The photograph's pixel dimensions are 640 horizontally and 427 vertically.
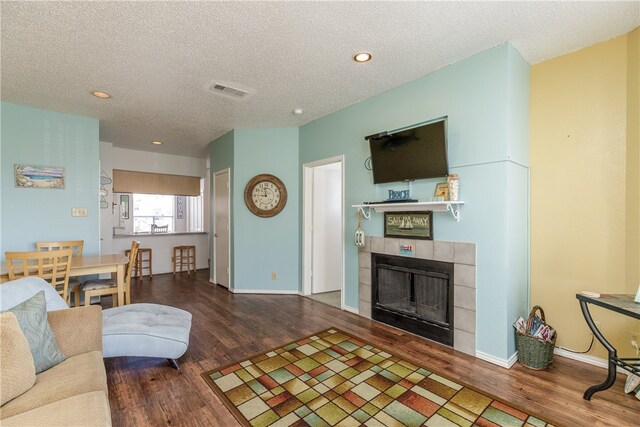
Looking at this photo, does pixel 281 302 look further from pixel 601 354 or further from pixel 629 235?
pixel 629 235

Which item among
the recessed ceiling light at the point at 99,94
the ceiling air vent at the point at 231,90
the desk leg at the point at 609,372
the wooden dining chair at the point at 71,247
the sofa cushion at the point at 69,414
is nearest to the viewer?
the sofa cushion at the point at 69,414

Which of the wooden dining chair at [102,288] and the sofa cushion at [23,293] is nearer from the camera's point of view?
the sofa cushion at [23,293]

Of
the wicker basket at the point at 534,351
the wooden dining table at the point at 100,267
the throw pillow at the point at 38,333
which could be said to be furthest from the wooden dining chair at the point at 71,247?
the wicker basket at the point at 534,351

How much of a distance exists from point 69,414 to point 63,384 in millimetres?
317

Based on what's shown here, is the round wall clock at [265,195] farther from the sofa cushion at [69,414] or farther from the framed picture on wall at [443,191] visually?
the sofa cushion at [69,414]

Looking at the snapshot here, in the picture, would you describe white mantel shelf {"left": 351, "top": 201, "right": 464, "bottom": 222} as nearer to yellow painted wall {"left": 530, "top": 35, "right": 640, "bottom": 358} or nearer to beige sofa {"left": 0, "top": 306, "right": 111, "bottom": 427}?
yellow painted wall {"left": 530, "top": 35, "right": 640, "bottom": 358}

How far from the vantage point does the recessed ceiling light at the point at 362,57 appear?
99.0 inches

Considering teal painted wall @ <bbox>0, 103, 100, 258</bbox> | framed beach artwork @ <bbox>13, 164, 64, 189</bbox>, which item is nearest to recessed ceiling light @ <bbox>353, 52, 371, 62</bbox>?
teal painted wall @ <bbox>0, 103, 100, 258</bbox>

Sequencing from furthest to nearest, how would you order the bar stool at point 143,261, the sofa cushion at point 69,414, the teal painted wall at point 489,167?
the bar stool at point 143,261
the teal painted wall at point 489,167
the sofa cushion at point 69,414

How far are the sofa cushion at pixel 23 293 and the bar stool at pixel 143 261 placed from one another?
3983mm

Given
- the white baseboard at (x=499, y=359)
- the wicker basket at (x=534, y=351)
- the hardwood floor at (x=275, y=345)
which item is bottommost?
the hardwood floor at (x=275, y=345)

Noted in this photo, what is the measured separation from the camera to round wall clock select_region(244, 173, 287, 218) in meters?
4.56

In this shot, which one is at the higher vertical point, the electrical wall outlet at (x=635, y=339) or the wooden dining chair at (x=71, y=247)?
the wooden dining chair at (x=71, y=247)

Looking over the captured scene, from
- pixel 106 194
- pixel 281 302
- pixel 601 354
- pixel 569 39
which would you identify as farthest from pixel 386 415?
pixel 106 194
